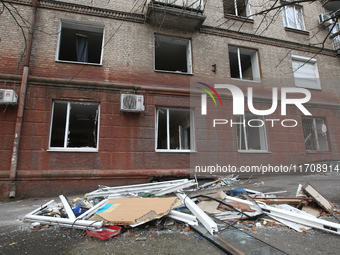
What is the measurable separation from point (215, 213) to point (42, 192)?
5050 mm

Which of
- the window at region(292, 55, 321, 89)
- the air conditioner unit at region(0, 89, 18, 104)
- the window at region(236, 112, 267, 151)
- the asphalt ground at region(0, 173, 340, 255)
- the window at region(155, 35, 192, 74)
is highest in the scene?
the window at region(155, 35, 192, 74)

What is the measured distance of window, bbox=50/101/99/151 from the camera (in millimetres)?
6297

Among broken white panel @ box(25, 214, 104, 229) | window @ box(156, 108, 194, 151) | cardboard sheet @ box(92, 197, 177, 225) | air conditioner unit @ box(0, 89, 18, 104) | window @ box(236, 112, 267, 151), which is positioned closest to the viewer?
broken white panel @ box(25, 214, 104, 229)

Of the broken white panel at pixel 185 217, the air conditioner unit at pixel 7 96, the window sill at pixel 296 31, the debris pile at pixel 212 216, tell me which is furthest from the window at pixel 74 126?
the window sill at pixel 296 31

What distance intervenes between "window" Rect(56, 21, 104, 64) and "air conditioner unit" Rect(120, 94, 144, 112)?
1770 millimetres

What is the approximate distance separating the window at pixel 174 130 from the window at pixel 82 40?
3045mm

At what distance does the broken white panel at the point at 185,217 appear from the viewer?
2920 mm

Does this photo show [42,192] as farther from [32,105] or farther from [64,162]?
[32,105]

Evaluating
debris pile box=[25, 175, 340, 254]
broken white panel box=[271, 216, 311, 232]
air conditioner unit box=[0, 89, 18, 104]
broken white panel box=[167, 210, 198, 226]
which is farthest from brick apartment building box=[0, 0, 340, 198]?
broken white panel box=[271, 216, 311, 232]

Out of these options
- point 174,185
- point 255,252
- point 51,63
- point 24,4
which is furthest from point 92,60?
point 255,252

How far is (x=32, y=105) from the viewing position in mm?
6090

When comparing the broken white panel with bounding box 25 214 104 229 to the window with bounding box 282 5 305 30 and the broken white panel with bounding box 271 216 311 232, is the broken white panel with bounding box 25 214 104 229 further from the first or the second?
the window with bounding box 282 5 305 30

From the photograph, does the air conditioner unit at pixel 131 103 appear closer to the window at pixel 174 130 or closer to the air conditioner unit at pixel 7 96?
the window at pixel 174 130

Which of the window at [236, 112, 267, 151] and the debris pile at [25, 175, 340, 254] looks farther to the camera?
the window at [236, 112, 267, 151]
